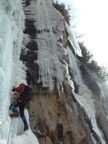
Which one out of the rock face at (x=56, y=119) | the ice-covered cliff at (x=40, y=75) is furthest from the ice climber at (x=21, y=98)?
the rock face at (x=56, y=119)

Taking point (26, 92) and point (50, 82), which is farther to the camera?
point (50, 82)

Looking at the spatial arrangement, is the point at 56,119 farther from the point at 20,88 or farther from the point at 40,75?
the point at 20,88

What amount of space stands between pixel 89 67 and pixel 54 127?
9.29 meters

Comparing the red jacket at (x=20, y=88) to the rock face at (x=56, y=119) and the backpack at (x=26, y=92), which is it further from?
the rock face at (x=56, y=119)

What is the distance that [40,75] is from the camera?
11.6 m

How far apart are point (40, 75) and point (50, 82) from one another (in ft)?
1.37

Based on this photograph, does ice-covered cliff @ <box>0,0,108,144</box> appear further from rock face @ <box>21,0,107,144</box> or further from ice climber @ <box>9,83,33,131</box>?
ice climber @ <box>9,83,33,131</box>

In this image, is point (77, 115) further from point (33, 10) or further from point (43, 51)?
point (33, 10)

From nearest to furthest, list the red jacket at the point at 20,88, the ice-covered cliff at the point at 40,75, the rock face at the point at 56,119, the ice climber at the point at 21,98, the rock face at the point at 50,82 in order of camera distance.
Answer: the ice climber at the point at 21,98 < the red jacket at the point at 20,88 < the ice-covered cliff at the point at 40,75 < the rock face at the point at 56,119 < the rock face at the point at 50,82

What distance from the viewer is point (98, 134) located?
572 inches

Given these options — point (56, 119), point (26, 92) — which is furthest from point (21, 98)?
point (56, 119)

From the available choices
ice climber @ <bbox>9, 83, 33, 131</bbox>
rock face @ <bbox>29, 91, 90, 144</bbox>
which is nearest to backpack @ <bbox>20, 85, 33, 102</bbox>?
ice climber @ <bbox>9, 83, 33, 131</bbox>

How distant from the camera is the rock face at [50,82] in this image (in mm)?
11023

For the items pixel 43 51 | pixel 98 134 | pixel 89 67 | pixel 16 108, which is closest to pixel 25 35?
pixel 43 51
